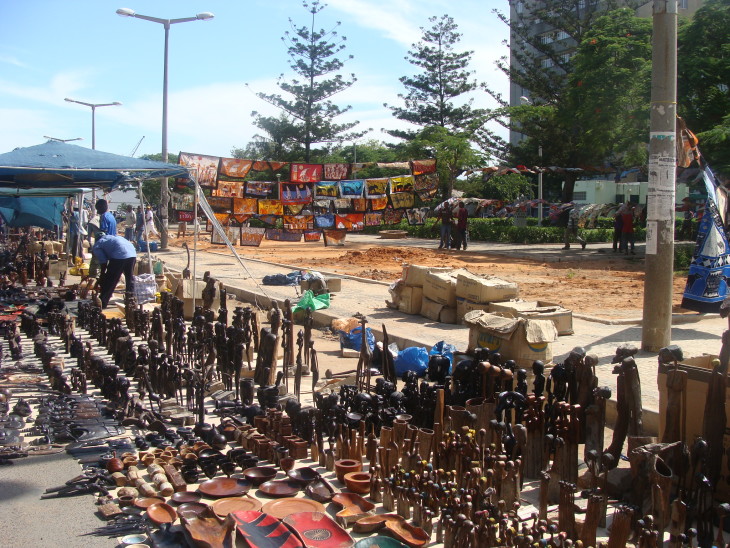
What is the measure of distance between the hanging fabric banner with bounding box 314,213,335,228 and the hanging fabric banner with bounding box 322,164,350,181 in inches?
58.0

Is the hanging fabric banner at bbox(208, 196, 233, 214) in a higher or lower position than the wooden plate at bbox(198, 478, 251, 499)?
higher

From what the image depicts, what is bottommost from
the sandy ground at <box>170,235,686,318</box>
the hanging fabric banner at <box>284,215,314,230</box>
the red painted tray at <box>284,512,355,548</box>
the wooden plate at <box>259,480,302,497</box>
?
the wooden plate at <box>259,480,302,497</box>

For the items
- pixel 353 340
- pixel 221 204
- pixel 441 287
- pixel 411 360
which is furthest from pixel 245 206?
pixel 411 360

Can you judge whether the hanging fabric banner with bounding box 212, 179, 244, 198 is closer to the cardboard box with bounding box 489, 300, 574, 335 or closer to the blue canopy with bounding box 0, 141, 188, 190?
the blue canopy with bounding box 0, 141, 188, 190

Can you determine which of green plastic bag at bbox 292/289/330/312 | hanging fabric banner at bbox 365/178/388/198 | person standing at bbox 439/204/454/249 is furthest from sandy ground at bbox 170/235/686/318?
green plastic bag at bbox 292/289/330/312

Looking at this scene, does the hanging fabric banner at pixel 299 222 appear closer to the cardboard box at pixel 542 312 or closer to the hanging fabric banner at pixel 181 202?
the hanging fabric banner at pixel 181 202

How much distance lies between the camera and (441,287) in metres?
9.77

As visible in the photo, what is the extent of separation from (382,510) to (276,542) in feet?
2.43

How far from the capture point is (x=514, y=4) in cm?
4806

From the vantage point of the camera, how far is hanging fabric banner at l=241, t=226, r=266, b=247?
23.6 meters

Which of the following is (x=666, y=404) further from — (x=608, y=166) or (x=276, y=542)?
(x=608, y=166)

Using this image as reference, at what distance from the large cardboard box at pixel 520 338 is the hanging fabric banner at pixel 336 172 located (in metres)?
16.1

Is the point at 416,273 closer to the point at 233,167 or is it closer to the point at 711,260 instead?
the point at 711,260

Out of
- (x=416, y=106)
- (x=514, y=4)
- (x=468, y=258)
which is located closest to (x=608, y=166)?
(x=416, y=106)
